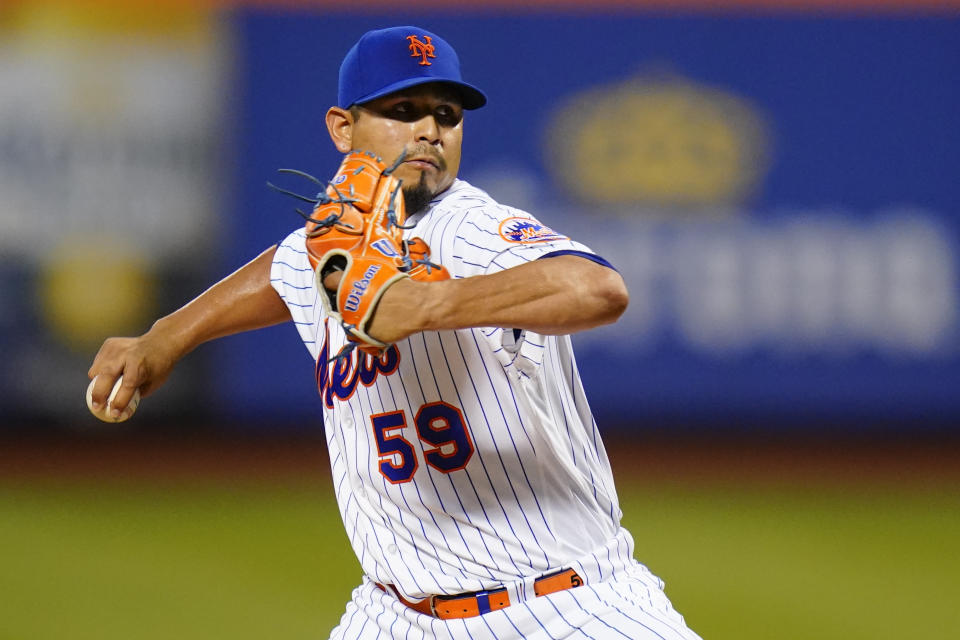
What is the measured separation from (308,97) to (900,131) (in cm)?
446

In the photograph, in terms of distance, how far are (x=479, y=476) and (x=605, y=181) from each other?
Answer: 654cm

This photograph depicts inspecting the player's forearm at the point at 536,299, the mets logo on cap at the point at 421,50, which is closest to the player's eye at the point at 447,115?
the mets logo on cap at the point at 421,50

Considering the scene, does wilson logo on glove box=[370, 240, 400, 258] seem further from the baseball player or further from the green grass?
the green grass

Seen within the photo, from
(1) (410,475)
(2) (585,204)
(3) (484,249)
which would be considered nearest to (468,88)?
(3) (484,249)

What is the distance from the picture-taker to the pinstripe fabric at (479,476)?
2533 millimetres

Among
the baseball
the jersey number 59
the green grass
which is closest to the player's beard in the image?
the jersey number 59

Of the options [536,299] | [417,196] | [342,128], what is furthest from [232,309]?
[536,299]

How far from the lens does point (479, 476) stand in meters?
2.59

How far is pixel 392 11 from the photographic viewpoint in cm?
886

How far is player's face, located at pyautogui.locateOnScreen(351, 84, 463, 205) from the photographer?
105 inches

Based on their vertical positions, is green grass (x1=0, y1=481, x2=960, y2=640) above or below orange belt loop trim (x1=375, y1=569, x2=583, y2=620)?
below

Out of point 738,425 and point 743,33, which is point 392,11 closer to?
point 743,33

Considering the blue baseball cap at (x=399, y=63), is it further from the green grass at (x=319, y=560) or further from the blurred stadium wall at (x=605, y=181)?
the blurred stadium wall at (x=605, y=181)

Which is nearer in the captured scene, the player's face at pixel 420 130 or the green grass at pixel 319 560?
the player's face at pixel 420 130
